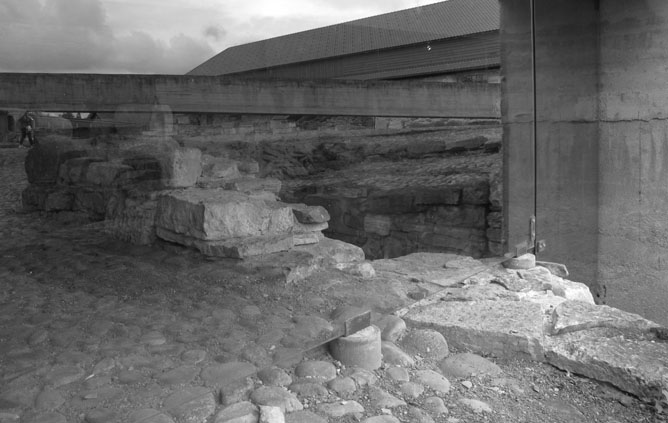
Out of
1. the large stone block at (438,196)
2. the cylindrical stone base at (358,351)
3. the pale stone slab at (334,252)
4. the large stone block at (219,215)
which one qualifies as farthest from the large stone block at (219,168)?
the large stone block at (438,196)

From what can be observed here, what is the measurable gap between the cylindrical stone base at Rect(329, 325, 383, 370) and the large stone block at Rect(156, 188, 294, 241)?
182cm

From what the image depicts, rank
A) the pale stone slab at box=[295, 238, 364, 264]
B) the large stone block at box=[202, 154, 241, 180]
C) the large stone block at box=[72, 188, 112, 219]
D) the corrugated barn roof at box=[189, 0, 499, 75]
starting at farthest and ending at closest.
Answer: the large stone block at box=[72, 188, 112, 219]
the large stone block at box=[202, 154, 241, 180]
the pale stone slab at box=[295, 238, 364, 264]
the corrugated barn roof at box=[189, 0, 499, 75]

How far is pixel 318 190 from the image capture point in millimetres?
9930

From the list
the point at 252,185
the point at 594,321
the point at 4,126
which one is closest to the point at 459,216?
the point at 252,185

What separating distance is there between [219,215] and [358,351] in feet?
6.35

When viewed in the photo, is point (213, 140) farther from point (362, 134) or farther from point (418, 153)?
point (418, 153)

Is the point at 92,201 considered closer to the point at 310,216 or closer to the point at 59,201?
the point at 59,201

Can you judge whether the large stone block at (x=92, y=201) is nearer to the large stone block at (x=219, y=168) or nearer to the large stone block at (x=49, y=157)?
the large stone block at (x=49, y=157)

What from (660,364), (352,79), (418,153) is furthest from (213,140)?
(418,153)

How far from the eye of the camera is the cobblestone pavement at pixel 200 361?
2.59 metres

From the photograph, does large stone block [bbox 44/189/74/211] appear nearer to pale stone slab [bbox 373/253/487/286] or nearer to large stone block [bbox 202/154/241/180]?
large stone block [bbox 202/154/241/180]

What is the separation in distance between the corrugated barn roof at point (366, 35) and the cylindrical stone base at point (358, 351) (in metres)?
2.29

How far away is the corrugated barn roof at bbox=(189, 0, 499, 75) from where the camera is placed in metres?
4.71

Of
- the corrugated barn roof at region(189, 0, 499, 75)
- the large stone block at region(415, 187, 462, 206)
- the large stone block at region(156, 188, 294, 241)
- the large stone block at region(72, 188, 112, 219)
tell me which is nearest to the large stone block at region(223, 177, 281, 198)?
the large stone block at region(156, 188, 294, 241)
